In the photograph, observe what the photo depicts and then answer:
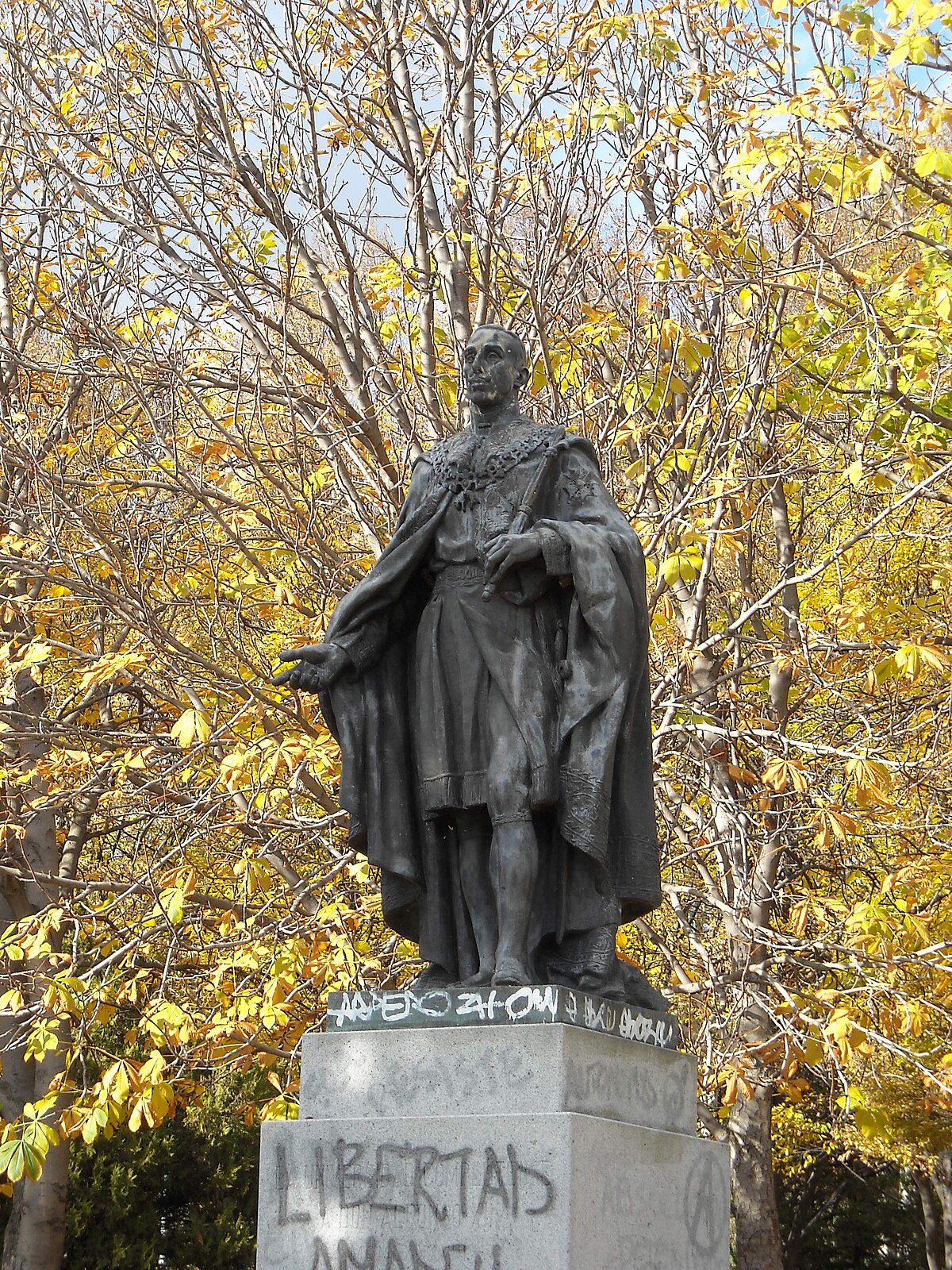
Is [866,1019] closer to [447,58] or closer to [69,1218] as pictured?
[447,58]

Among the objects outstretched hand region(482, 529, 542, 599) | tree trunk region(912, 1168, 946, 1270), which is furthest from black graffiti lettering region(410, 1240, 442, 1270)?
tree trunk region(912, 1168, 946, 1270)

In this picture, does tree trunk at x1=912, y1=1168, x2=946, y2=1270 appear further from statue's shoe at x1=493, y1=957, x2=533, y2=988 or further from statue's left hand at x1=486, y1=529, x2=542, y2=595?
statue's left hand at x1=486, y1=529, x2=542, y2=595

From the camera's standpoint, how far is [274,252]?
13.2 m

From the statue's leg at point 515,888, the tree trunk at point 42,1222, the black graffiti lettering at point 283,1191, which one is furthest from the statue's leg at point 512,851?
the tree trunk at point 42,1222

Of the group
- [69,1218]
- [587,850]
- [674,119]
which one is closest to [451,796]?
[587,850]

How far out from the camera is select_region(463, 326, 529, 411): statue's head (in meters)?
6.26

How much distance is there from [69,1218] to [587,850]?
12049mm

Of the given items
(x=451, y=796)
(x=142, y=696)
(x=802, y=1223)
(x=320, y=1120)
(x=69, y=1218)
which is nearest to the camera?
(x=320, y=1120)

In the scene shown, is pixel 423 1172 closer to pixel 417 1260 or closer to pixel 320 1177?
pixel 417 1260

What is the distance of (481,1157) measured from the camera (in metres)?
5.20

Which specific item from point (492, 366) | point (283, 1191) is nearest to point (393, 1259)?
point (283, 1191)

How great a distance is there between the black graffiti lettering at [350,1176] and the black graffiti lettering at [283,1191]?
16 centimetres

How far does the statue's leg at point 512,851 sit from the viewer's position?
5.67 metres

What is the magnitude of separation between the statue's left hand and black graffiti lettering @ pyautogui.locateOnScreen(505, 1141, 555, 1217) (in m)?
1.91
